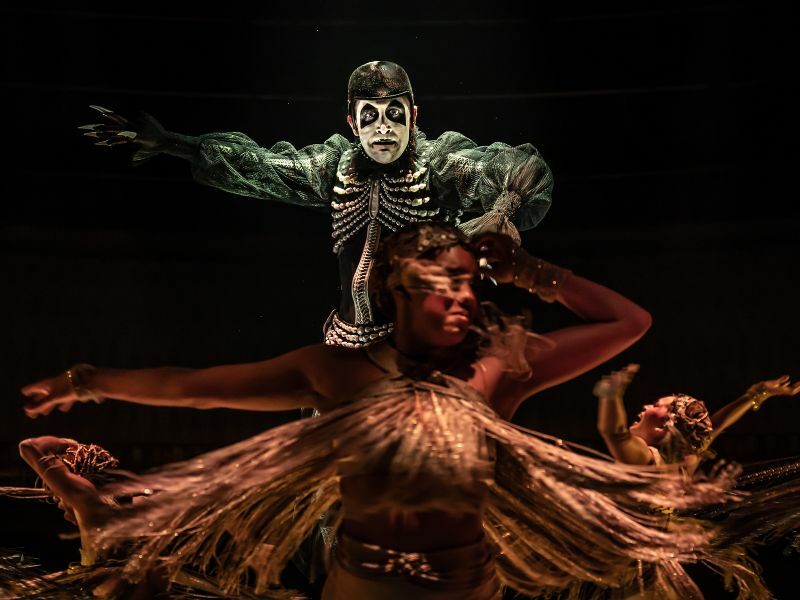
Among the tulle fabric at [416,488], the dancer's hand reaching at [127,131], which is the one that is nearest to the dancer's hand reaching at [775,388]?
the tulle fabric at [416,488]

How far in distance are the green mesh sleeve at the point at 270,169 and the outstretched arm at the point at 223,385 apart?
1198mm

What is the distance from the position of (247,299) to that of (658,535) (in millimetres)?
1935

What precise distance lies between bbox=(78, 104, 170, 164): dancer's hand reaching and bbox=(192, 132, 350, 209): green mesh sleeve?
12cm

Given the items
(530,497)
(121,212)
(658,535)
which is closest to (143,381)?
(530,497)

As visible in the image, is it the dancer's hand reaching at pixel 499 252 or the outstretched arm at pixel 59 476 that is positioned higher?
the dancer's hand reaching at pixel 499 252

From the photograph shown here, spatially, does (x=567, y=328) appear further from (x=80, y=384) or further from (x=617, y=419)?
(x=80, y=384)

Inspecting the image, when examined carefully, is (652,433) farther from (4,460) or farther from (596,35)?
(4,460)

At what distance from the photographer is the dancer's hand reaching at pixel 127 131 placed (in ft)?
10.2

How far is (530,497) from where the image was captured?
81.2 inches

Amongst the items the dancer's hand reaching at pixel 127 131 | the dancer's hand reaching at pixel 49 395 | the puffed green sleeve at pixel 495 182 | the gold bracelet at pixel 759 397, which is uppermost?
the dancer's hand reaching at pixel 127 131

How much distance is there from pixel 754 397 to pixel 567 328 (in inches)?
37.7

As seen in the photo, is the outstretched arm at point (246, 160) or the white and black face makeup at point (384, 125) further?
the outstretched arm at point (246, 160)

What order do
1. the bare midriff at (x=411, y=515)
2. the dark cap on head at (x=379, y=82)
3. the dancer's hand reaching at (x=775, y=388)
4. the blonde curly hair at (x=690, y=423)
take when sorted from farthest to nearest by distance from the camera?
the dark cap on head at (x=379, y=82) < the blonde curly hair at (x=690, y=423) < the dancer's hand reaching at (x=775, y=388) < the bare midriff at (x=411, y=515)

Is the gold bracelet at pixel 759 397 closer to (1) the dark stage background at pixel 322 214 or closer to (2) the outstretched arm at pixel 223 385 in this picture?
(1) the dark stage background at pixel 322 214
